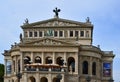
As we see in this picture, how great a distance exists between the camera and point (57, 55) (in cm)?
12519

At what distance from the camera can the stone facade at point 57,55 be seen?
116 m

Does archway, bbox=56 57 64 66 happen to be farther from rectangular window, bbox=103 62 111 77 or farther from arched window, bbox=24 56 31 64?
rectangular window, bbox=103 62 111 77

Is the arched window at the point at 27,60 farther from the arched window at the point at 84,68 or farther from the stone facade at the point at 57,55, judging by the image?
the arched window at the point at 84,68

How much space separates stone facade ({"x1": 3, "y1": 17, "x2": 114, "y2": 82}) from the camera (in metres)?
116

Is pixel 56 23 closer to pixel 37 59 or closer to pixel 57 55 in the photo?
pixel 57 55

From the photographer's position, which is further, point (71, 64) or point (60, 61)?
point (71, 64)

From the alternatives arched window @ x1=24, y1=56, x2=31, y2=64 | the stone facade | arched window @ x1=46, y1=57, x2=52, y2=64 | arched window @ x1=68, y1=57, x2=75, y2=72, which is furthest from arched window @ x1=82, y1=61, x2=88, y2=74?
arched window @ x1=24, y1=56, x2=31, y2=64

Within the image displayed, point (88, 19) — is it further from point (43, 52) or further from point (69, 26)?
point (43, 52)

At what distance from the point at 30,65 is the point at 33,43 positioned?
10728 mm

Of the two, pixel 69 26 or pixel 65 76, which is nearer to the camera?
pixel 65 76

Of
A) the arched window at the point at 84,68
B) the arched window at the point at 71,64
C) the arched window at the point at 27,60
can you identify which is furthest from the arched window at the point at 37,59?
the arched window at the point at 84,68

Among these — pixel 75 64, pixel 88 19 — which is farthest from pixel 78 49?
pixel 88 19

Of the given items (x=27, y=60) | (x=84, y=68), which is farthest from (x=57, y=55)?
(x=84, y=68)

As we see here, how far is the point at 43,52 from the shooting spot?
124938 mm
